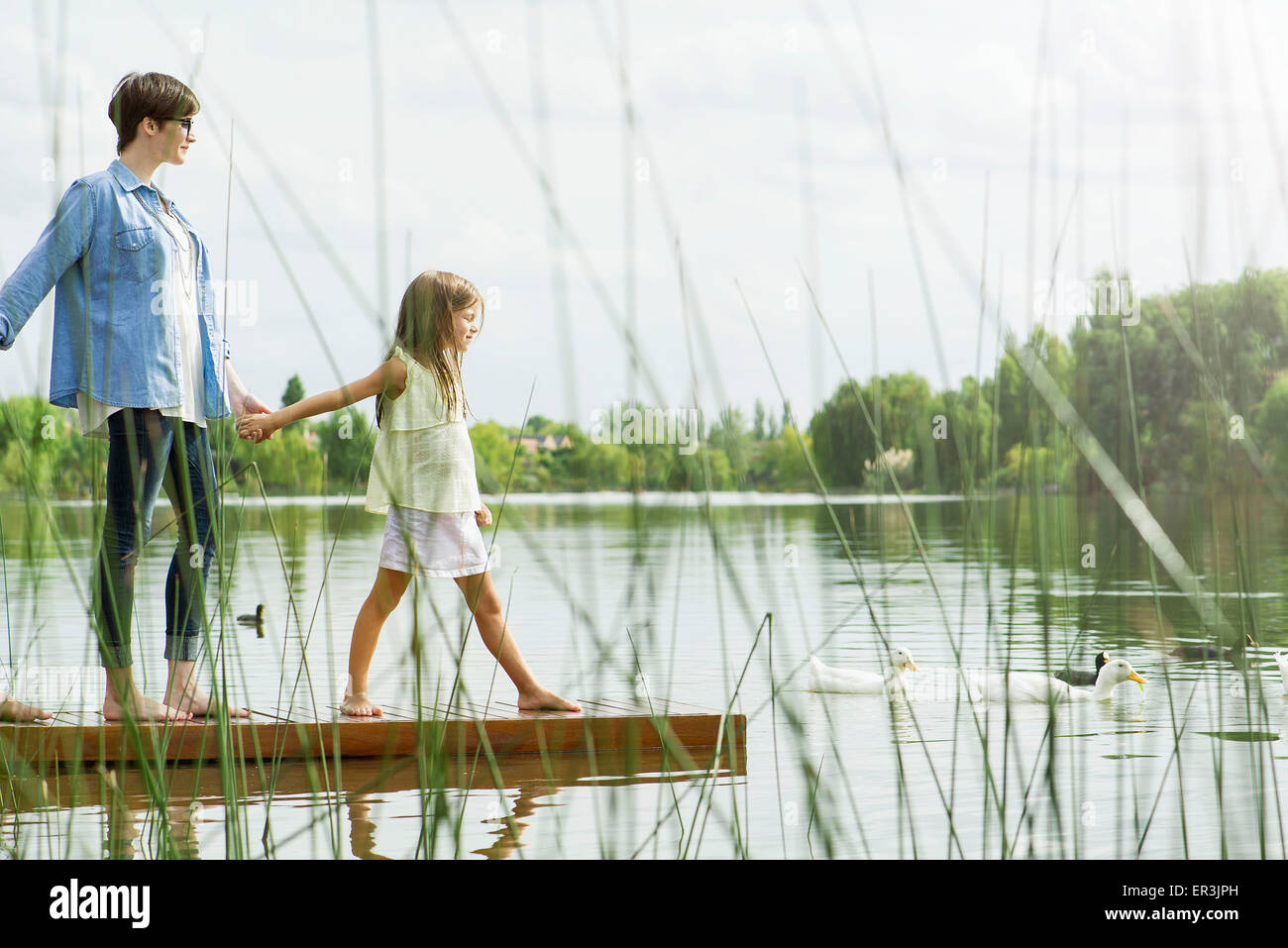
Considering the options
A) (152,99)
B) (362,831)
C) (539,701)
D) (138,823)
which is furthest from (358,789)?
(152,99)

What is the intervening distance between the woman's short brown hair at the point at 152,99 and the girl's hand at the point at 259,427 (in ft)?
2.50

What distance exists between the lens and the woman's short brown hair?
2990 millimetres

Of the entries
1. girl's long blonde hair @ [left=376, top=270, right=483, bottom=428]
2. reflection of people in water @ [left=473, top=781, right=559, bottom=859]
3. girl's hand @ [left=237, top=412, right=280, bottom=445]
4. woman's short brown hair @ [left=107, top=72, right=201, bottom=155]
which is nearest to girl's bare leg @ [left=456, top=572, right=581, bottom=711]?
reflection of people in water @ [left=473, top=781, right=559, bottom=859]

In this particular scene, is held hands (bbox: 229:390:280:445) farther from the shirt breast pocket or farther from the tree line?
the tree line

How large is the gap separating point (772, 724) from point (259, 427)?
1516 mm

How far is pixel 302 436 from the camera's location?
2.39 metres

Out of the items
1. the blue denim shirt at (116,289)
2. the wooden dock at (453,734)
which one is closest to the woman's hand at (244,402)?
the blue denim shirt at (116,289)

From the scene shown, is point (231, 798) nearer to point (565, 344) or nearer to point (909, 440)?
point (565, 344)

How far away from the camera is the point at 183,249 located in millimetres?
3150

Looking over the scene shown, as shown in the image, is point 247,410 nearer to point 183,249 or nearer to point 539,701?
point 183,249

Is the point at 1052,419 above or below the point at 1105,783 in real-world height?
above
